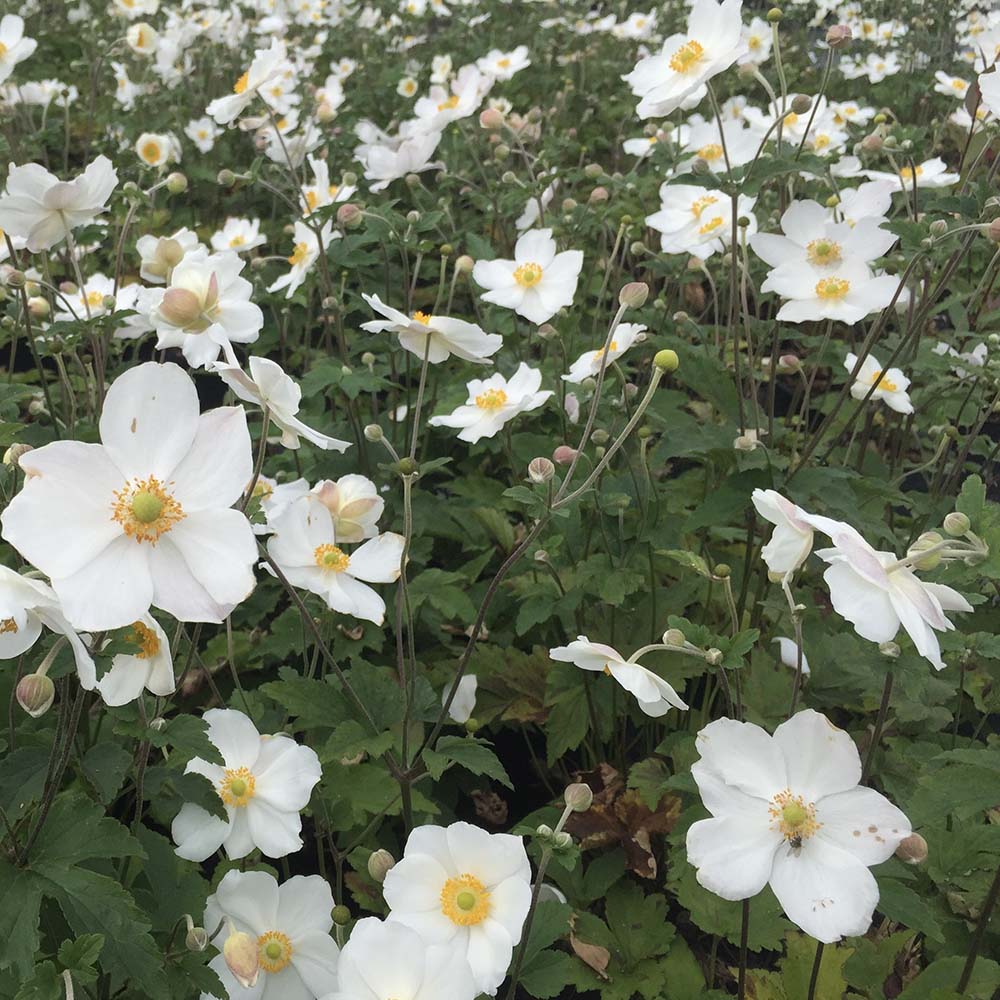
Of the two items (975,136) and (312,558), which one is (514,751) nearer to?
(312,558)

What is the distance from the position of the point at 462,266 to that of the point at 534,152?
222 centimetres

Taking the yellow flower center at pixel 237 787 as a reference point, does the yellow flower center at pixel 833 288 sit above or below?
above

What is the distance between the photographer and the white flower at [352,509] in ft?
5.26

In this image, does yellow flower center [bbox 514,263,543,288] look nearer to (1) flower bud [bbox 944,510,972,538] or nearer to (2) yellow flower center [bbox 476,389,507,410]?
(2) yellow flower center [bbox 476,389,507,410]

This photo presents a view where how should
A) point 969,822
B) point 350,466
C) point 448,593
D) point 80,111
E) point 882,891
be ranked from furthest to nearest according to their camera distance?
point 80,111 → point 350,466 → point 448,593 → point 969,822 → point 882,891

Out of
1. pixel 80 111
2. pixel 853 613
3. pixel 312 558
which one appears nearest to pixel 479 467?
pixel 312 558

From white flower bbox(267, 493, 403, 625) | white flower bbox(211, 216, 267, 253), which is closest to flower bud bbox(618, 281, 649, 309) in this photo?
white flower bbox(267, 493, 403, 625)

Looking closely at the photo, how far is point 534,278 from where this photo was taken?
2430 mm

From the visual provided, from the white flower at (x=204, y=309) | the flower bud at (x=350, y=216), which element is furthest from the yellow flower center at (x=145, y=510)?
the flower bud at (x=350, y=216)

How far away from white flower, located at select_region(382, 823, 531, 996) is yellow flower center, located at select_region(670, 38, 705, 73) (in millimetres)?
1653

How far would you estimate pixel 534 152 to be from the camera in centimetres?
444

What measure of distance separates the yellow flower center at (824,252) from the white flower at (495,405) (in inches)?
26.2

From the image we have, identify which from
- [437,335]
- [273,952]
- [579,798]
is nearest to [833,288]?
[437,335]

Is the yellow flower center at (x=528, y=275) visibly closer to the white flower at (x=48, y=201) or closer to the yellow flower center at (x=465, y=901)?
the white flower at (x=48, y=201)
